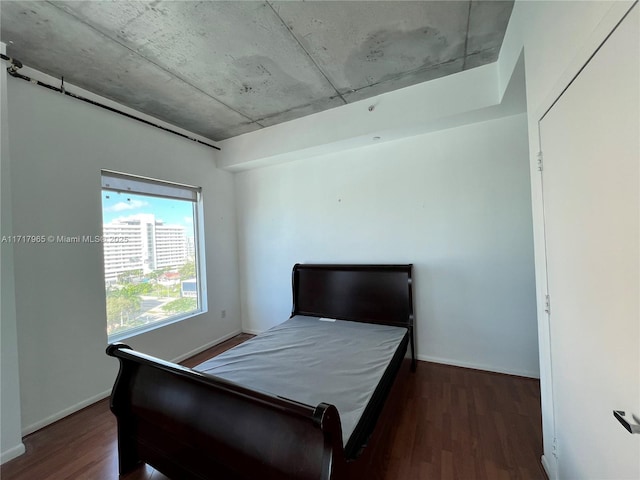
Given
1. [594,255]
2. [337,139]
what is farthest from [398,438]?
[337,139]

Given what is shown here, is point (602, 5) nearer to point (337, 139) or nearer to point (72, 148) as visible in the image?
point (337, 139)

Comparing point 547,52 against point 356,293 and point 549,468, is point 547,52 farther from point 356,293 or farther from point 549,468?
point 356,293

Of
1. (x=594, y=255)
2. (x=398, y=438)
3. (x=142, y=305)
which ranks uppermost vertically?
(x=594, y=255)

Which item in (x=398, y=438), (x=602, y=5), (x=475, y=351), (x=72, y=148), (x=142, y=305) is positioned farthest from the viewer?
(x=142, y=305)

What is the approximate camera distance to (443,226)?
292cm

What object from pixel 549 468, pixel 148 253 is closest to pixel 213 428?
pixel 549 468

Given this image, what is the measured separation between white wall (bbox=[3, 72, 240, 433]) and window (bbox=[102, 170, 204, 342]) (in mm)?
148

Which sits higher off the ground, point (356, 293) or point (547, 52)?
point (547, 52)

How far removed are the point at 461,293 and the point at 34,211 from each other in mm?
4050

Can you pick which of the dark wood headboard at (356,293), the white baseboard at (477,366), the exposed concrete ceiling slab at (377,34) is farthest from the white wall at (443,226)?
the exposed concrete ceiling slab at (377,34)

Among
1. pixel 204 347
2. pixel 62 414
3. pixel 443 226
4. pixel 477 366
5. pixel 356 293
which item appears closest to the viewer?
pixel 62 414

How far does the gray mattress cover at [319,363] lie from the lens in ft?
5.36

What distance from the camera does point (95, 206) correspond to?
2537 mm

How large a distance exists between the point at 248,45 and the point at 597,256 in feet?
Result: 8.20
